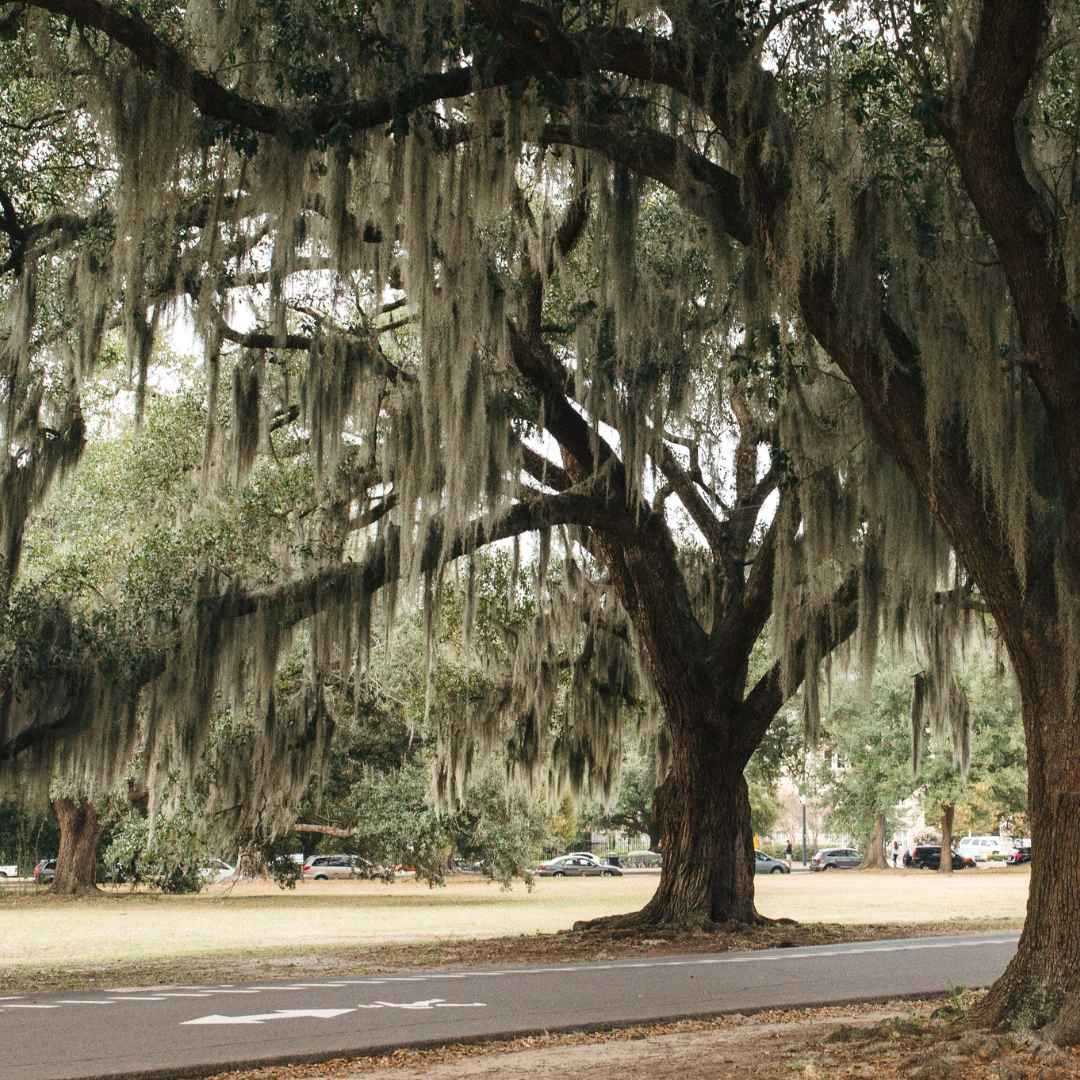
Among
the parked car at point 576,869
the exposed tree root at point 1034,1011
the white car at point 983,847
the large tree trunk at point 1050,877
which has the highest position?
the large tree trunk at point 1050,877

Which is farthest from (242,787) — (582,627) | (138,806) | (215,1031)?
(215,1031)

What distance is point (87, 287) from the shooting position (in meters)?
10.4

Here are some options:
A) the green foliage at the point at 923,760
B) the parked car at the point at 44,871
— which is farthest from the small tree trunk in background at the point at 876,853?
the parked car at the point at 44,871

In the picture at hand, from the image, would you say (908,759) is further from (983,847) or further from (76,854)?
(76,854)

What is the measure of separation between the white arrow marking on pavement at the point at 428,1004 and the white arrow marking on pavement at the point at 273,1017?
32cm

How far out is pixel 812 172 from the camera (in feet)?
24.0

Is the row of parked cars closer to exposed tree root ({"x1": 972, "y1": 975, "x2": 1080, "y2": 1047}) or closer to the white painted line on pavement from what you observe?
the white painted line on pavement

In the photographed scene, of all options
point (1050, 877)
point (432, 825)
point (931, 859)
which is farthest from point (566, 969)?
point (931, 859)

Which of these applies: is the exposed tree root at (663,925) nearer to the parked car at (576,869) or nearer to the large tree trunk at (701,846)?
the large tree trunk at (701,846)

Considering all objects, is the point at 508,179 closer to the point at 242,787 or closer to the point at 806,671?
the point at 806,671

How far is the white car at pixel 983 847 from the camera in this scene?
61.9 meters

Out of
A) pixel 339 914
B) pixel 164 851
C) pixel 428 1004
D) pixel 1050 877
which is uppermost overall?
pixel 1050 877

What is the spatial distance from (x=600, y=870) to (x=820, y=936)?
4203cm

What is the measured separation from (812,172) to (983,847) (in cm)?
6312
